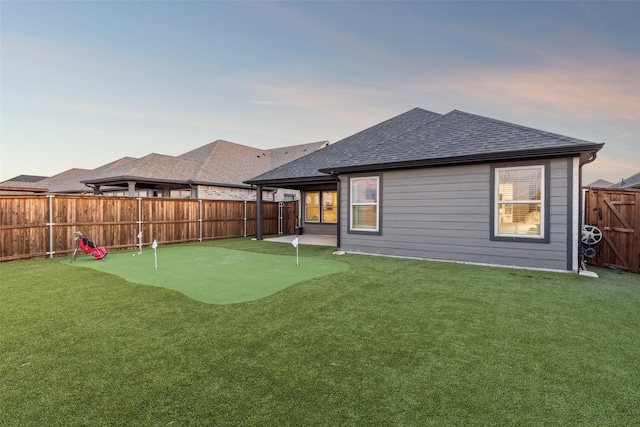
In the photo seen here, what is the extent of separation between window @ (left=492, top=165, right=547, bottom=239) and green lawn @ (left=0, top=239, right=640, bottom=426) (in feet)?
6.69

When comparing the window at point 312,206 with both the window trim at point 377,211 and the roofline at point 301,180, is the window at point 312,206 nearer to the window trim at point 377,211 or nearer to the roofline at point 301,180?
the roofline at point 301,180

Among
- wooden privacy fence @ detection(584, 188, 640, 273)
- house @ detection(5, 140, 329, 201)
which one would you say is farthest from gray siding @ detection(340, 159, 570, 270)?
house @ detection(5, 140, 329, 201)

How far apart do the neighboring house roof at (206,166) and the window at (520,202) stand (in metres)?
14.9

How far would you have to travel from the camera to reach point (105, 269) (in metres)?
6.97

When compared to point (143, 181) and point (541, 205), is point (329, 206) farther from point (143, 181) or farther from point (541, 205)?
point (143, 181)

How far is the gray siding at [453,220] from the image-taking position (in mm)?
6430

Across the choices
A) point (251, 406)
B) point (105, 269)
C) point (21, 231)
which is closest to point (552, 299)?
point (251, 406)

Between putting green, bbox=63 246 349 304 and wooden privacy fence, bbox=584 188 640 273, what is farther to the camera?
wooden privacy fence, bbox=584 188 640 273

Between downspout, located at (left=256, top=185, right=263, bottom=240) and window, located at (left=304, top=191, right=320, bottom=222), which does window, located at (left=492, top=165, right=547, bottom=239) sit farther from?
downspout, located at (left=256, top=185, right=263, bottom=240)

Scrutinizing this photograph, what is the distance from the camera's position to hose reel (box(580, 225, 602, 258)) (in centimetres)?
725

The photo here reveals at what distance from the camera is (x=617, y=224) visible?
7.17 m

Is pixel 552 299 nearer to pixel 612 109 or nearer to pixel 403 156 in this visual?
pixel 403 156

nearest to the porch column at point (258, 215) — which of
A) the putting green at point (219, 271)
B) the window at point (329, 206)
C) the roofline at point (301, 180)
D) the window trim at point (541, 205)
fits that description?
the roofline at point (301, 180)

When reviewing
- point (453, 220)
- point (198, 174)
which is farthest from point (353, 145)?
point (198, 174)
